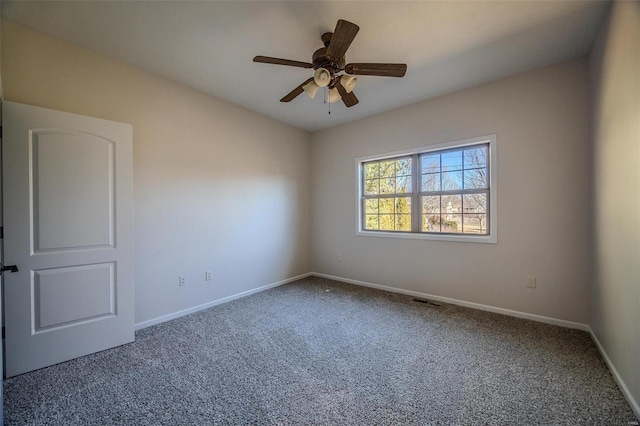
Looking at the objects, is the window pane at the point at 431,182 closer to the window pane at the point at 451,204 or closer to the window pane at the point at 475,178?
the window pane at the point at 451,204

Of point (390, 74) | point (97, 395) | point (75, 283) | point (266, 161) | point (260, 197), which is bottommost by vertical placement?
point (97, 395)

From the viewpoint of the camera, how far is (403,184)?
12.3ft

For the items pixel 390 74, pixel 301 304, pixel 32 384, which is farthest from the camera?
pixel 301 304

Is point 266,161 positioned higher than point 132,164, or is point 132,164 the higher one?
point 266,161

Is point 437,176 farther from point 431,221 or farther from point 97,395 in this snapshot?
point 97,395

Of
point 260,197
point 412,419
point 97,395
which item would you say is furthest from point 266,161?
point 412,419

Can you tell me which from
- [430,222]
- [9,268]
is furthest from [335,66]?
[9,268]

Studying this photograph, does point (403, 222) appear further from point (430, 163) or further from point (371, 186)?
point (430, 163)

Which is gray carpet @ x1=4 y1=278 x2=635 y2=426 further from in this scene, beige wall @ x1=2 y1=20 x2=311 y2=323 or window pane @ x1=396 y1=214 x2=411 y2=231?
window pane @ x1=396 y1=214 x2=411 y2=231

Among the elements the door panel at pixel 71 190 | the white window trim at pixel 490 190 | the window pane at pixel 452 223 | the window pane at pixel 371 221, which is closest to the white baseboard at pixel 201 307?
the door panel at pixel 71 190

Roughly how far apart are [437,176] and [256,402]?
10.3 ft

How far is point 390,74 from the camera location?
2008 mm

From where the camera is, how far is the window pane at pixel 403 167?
3.69 metres

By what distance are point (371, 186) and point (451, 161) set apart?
1192mm
